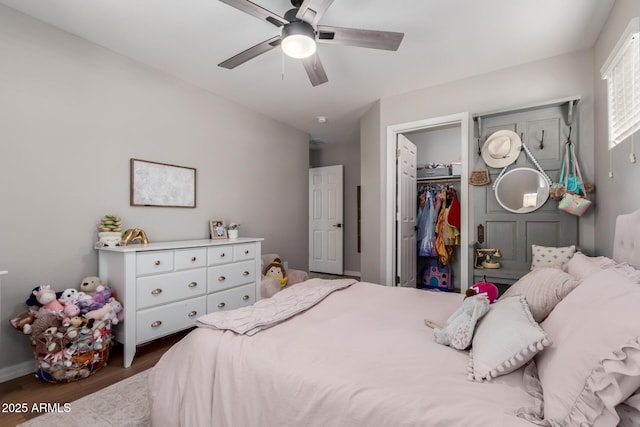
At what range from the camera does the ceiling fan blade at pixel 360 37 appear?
1857 mm

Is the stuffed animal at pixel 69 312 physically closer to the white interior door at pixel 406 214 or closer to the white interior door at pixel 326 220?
the white interior door at pixel 406 214

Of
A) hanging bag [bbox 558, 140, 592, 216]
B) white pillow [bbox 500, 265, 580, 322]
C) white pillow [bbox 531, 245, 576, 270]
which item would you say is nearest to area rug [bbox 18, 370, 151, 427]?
white pillow [bbox 500, 265, 580, 322]

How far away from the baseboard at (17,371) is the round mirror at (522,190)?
3973 millimetres

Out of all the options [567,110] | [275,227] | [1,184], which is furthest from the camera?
[275,227]

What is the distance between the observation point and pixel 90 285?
7.35 ft

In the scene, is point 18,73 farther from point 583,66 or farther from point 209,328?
point 583,66

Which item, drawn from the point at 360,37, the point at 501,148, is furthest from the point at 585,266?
the point at 360,37

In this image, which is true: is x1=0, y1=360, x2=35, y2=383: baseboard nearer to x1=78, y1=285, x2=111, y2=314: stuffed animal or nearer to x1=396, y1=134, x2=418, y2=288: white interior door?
x1=78, y1=285, x2=111, y2=314: stuffed animal

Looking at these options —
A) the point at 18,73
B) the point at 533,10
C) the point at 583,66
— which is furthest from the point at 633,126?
the point at 18,73

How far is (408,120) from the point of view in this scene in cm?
340

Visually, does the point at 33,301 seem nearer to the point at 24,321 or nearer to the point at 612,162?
the point at 24,321

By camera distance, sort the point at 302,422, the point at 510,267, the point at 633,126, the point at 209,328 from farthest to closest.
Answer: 1. the point at 510,267
2. the point at 633,126
3. the point at 209,328
4. the point at 302,422

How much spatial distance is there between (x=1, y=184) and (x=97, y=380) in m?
1.46

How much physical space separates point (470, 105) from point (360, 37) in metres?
1.69
